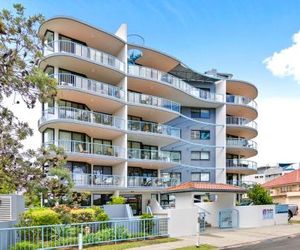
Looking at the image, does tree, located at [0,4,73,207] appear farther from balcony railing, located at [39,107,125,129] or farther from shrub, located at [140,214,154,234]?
balcony railing, located at [39,107,125,129]

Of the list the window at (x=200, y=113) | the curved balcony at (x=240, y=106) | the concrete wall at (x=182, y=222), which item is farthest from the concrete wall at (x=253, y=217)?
the curved balcony at (x=240, y=106)

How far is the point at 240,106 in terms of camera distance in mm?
48469

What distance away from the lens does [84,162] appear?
1331 inches

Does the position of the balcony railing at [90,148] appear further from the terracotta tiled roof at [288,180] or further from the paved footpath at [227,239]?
the terracotta tiled roof at [288,180]

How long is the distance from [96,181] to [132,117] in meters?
8.65

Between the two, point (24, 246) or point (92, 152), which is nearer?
point (24, 246)

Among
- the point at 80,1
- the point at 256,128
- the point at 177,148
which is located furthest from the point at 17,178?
the point at 256,128

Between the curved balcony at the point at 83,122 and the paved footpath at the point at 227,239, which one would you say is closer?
the paved footpath at the point at 227,239

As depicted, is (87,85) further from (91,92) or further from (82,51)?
(82,51)

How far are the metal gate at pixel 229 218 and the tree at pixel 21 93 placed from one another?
23.1m

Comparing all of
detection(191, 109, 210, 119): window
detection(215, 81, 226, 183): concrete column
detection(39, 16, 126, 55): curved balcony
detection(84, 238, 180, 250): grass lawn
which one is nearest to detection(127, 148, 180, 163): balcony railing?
detection(191, 109, 210, 119): window

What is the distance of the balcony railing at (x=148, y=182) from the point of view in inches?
1399

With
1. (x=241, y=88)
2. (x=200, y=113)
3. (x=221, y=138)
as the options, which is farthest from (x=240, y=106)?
(x=200, y=113)

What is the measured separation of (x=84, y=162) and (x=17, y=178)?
27.1 m
